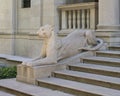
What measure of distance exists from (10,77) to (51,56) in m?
2.18

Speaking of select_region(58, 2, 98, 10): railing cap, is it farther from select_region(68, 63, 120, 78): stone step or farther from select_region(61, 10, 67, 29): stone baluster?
select_region(68, 63, 120, 78): stone step

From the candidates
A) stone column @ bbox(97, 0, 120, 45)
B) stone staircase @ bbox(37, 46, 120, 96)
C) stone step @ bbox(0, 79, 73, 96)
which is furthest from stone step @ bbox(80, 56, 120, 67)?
stone step @ bbox(0, 79, 73, 96)

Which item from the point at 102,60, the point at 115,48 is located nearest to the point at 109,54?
the point at 102,60

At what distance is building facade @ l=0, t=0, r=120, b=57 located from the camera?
1058 centimetres

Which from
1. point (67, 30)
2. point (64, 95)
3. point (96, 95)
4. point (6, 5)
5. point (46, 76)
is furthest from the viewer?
point (6, 5)

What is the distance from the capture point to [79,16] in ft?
39.1

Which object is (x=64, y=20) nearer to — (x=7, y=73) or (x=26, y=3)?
(x=26, y=3)

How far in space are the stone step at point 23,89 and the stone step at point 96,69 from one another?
1.25 meters

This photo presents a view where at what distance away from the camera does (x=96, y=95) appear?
7.05 m

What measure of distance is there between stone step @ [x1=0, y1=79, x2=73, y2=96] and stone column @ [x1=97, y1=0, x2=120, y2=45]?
10.1 ft

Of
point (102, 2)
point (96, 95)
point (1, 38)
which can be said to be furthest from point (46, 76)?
point (1, 38)

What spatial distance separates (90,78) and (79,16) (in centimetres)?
427

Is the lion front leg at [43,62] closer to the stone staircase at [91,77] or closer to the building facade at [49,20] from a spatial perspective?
the stone staircase at [91,77]

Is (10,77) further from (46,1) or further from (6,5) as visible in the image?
(6,5)
